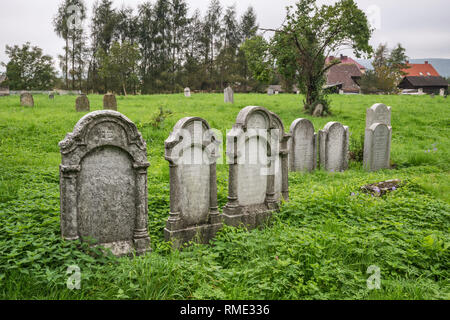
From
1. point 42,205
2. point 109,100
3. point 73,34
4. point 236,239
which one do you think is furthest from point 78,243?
point 73,34

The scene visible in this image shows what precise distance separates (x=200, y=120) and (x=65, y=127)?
8.12 metres

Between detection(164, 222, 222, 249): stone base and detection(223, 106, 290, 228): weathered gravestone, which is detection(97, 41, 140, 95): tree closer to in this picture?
detection(223, 106, 290, 228): weathered gravestone

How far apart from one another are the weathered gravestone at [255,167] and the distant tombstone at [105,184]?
1.52 metres

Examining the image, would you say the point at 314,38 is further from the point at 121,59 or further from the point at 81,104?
the point at 121,59

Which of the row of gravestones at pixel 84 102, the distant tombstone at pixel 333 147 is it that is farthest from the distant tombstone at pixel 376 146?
the row of gravestones at pixel 84 102

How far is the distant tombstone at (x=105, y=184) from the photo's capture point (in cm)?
374

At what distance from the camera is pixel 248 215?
5285mm

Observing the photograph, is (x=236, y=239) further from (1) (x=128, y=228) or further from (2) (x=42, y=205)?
(2) (x=42, y=205)

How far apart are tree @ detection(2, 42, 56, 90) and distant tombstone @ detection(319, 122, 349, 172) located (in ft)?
124

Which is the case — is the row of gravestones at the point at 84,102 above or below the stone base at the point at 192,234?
above

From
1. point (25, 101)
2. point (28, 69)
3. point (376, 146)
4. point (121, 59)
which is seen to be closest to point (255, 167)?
point (376, 146)

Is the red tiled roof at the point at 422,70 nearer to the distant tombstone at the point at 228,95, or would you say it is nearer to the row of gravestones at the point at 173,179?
the distant tombstone at the point at 228,95

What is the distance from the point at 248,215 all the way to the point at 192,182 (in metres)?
1.09

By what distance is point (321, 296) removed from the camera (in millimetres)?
3047
